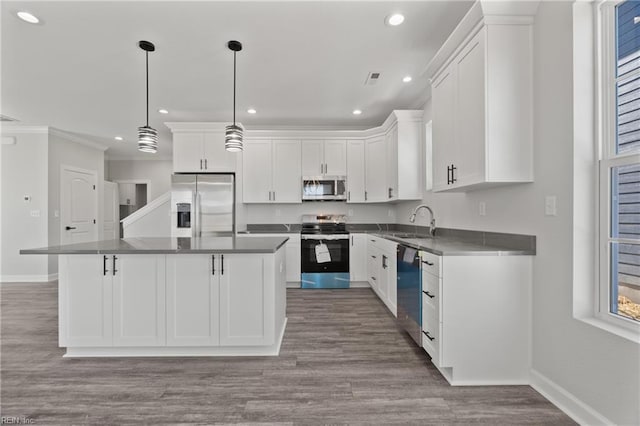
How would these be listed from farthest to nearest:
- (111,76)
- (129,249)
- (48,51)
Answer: (111,76) < (48,51) < (129,249)

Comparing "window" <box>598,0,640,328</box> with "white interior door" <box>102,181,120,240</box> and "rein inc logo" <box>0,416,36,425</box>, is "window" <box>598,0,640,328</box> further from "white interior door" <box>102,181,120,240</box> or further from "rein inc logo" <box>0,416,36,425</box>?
"white interior door" <box>102,181,120,240</box>

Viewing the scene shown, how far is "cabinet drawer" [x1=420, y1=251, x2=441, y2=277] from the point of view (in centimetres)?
204

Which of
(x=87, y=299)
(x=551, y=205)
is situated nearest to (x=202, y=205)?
(x=87, y=299)

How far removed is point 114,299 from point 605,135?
3542 mm

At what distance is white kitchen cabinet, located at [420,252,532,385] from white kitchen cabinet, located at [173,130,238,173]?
149 inches

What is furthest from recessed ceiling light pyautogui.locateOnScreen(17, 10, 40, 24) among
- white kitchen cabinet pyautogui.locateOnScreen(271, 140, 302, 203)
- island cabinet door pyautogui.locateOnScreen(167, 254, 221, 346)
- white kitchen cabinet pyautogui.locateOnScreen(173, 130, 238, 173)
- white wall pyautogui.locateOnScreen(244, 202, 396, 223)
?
white wall pyautogui.locateOnScreen(244, 202, 396, 223)

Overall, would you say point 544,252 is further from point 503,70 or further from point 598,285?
point 503,70

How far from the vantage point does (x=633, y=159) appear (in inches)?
57.6

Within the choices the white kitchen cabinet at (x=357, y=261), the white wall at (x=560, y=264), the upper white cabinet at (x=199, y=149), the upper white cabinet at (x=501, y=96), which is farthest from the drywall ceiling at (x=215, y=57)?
the white kitchen cabinet at (x=357, y=261)

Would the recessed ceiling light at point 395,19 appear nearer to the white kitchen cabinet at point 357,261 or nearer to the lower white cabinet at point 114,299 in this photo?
the lower white cabinet at point 114,299

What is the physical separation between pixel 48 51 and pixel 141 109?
58.8 inches

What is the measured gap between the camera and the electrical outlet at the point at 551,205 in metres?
1.78

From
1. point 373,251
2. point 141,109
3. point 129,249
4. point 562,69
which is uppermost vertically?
point 141,109

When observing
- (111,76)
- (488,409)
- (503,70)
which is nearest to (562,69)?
(503,70)
